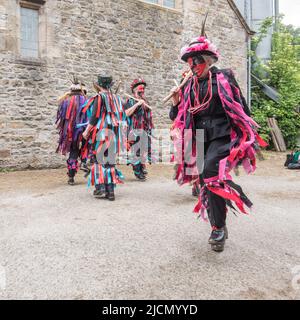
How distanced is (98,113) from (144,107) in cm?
226

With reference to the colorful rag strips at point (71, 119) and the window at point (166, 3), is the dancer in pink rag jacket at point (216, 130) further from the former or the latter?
the window at point (166, 3)

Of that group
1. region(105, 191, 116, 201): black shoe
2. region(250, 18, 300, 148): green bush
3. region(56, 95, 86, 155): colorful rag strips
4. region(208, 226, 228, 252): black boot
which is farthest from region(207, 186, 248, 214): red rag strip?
region(250, 18, 300, 148): green bush

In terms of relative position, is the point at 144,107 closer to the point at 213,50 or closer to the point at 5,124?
the point at 5,124

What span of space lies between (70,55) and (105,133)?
509 cm

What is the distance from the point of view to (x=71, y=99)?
687cm

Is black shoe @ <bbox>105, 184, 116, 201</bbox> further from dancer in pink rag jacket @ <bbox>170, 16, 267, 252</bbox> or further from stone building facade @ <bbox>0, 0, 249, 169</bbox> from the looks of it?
stone building facade @ <bbox>0, 0, 249, 169</bbox>

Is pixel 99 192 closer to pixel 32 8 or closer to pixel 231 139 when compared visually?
pixel 231 139

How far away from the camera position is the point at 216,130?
10.5 ft

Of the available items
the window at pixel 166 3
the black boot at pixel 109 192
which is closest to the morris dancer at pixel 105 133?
the black boot at pixel 109 192

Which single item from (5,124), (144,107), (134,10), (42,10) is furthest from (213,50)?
(134,10)

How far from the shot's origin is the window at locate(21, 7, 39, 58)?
902 centimetres

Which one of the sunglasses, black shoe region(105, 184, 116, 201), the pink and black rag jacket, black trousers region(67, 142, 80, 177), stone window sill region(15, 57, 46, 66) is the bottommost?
black shoe region(105, 184, 116, 201)

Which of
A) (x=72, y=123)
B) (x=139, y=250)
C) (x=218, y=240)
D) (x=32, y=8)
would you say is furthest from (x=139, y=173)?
(x=32, y=8)

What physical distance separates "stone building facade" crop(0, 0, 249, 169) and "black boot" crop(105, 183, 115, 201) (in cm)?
435
